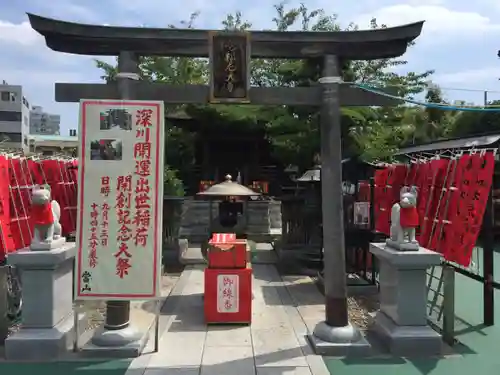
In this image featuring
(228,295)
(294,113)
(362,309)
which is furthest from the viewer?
(294,113)

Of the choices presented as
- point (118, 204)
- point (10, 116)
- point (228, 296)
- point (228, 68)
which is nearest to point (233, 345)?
point (228, 296)

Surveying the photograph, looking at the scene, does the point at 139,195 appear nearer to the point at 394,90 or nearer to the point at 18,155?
the point at 394,90

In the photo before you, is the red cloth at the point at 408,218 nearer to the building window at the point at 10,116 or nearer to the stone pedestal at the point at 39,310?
the stone pedestal at the point at 39,310

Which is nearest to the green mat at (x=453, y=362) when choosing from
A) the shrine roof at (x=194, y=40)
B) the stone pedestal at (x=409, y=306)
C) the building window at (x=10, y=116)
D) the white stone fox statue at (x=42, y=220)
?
the stone pedestal at (x=409, y=306)

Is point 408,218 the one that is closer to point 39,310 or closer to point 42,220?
point 42,220

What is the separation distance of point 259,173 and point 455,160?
15886mm

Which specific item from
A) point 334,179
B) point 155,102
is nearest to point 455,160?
point 334,179

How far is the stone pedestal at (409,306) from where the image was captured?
546 centimetres

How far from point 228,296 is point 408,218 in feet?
9.04

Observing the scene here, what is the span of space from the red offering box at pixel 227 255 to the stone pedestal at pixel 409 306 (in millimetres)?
2067

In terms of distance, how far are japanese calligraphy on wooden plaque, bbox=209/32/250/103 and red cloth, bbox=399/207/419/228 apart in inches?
95.8

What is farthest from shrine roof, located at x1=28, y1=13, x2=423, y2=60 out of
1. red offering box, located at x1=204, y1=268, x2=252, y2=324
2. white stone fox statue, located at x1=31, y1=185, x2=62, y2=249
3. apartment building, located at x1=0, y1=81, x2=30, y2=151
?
apartment building, located at x1=0, y1=81, x2=30, y2=151

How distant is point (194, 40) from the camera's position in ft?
19.1

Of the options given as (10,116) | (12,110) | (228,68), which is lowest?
(228,68)
